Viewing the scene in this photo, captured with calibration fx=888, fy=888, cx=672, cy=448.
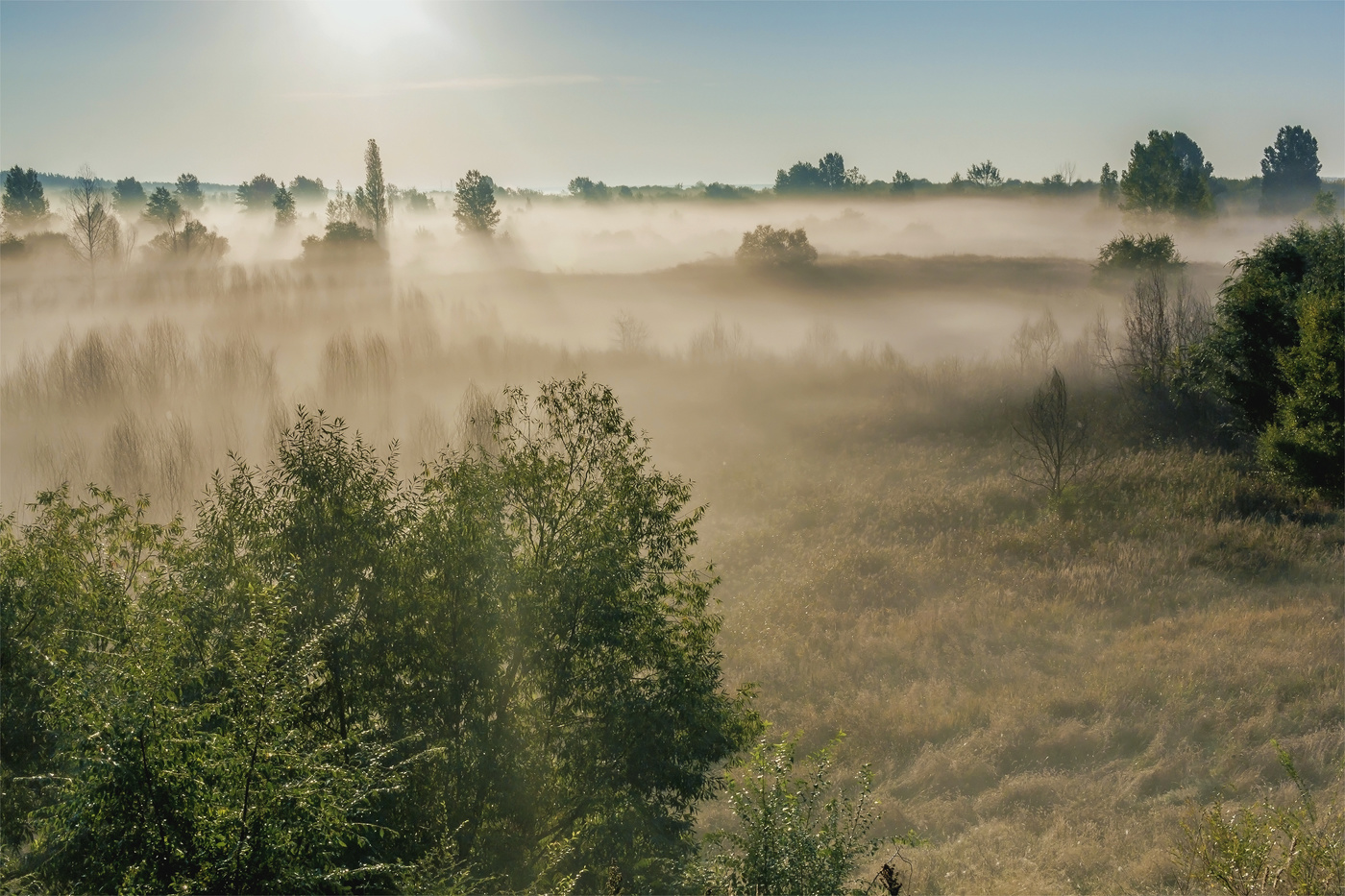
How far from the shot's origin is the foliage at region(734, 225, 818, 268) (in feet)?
317

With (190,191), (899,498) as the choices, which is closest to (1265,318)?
(899,498)

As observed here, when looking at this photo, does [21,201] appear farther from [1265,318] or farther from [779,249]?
[1265,318]

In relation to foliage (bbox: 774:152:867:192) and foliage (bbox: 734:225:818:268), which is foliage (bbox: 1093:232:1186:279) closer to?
foliage (bbox: 734:225:818:268)

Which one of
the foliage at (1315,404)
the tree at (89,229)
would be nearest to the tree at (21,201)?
the tree at (89,229)

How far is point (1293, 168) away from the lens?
460ft

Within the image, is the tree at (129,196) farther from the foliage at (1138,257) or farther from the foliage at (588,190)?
the foliage at (1138,257)

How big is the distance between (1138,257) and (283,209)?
96.6 m

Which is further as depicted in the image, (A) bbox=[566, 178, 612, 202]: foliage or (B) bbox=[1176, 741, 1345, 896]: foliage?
(A) bbox=[566, 178, 612, 202]: foliage

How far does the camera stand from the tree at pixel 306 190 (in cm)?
12406

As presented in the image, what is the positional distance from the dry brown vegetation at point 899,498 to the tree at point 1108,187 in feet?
128

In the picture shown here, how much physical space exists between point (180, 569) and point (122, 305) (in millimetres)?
74269

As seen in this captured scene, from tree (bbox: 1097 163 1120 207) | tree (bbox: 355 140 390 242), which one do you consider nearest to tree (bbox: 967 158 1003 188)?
tree (bbox: 1097 163 1120 207)

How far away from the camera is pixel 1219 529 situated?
3816 cm

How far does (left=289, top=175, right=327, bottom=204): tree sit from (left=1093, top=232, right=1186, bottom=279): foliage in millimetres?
99673
